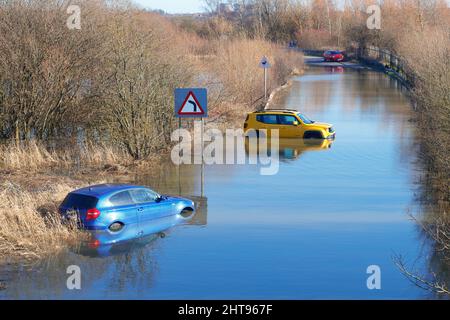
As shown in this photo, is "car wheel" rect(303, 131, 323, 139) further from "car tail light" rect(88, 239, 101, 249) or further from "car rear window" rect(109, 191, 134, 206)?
"car tail light" rect(88, 239, 101, 249)

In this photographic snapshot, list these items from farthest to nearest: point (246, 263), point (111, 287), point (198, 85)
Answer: point (198, 85) → point (246, 263) → point (111, 287)

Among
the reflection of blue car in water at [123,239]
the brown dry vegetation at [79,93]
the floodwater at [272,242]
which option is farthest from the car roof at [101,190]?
the brown dry vegetation at [79,93]

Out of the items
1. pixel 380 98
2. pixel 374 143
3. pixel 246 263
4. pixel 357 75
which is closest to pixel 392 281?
pixel 246 263

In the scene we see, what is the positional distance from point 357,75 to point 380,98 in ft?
75.0

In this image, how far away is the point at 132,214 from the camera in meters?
16.8

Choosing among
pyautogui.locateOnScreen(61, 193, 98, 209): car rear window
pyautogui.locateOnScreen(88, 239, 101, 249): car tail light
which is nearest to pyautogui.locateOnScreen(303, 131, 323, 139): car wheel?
pyautogui.locateOnScreen(61, 193, 98, 209): car rear window

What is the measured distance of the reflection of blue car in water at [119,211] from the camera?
53.0 feet

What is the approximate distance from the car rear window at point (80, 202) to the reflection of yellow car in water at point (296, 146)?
12.3 m

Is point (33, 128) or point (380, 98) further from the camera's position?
point (380, 98)

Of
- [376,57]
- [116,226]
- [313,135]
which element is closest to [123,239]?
[116,226]

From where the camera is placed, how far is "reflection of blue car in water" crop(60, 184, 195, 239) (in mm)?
16141

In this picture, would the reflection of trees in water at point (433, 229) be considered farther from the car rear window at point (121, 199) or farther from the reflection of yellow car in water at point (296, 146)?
the car rear window at point (121, 199)

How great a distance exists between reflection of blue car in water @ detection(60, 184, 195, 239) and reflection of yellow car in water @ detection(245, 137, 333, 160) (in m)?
10.5
